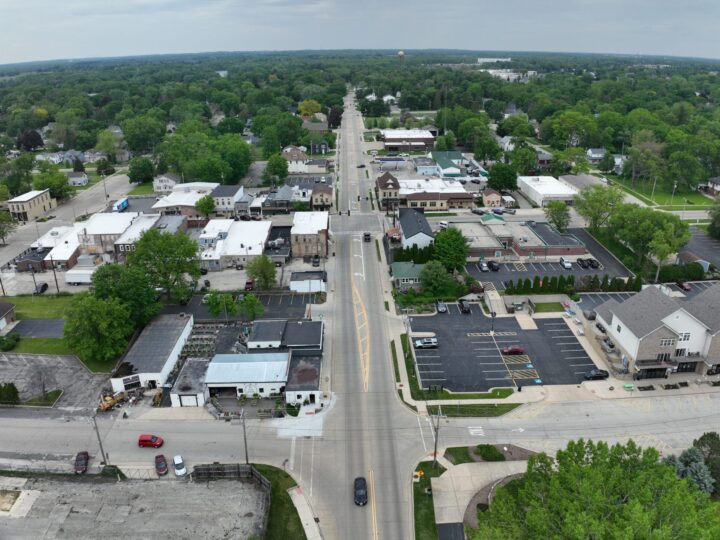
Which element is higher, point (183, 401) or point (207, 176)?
point (207, 176)

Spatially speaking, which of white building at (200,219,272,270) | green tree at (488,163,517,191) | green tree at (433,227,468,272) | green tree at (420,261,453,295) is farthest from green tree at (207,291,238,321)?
green tree at (488,163,517,191)

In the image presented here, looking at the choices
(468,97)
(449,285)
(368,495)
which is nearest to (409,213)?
(449,285)

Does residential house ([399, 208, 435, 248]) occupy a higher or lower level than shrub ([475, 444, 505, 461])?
higher

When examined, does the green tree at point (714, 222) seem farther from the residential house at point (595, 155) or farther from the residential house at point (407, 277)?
the residential house at point (407, 277)

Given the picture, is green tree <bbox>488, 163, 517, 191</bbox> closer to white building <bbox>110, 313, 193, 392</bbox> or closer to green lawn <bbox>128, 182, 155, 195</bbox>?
white building <bbox>110, 313, 193, 392</bbox>

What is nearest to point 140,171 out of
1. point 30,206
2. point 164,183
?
point 164,183

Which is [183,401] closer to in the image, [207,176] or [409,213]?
[409,213]
